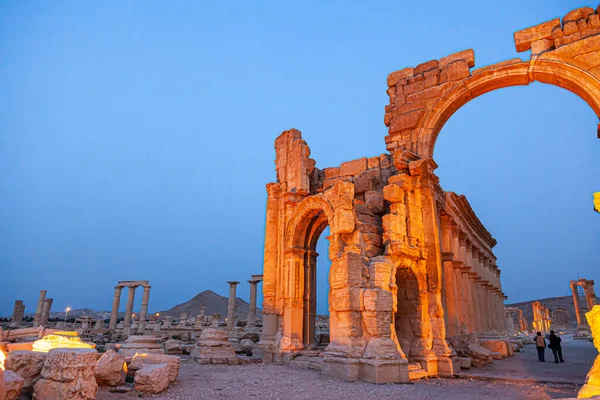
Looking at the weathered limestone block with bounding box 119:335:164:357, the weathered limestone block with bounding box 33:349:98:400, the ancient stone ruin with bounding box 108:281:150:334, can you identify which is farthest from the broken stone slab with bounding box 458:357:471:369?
the ancient stone ruin with bounding box 108:281:150:334

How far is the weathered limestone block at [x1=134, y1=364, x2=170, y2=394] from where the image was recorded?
6.48 m

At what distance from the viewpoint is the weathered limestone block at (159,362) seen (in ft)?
24.4

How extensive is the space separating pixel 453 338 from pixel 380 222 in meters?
4.08

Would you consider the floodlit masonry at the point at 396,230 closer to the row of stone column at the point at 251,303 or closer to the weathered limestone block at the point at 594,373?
the weathered limestone block at the point at 594,373

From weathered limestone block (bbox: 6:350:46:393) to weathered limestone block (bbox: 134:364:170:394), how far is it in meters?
1.54

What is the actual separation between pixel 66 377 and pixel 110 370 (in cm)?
182

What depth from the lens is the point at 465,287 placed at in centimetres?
1453

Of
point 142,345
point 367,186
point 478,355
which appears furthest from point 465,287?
point 142,345

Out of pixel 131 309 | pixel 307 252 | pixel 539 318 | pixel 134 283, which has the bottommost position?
pixel 539 318

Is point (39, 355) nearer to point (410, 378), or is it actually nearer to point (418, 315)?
point (410, 378)

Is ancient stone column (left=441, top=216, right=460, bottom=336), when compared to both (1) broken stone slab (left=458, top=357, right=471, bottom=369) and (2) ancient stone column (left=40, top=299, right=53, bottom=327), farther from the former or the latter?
(2) ancient stone column (left=40, top=299, right=53, bottom=327)

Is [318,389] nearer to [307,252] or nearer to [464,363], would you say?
[464,363]

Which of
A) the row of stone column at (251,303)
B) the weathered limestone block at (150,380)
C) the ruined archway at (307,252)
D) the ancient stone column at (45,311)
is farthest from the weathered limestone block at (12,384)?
the ancient stone column at (45,311)

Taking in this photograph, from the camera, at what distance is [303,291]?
13.1 m
